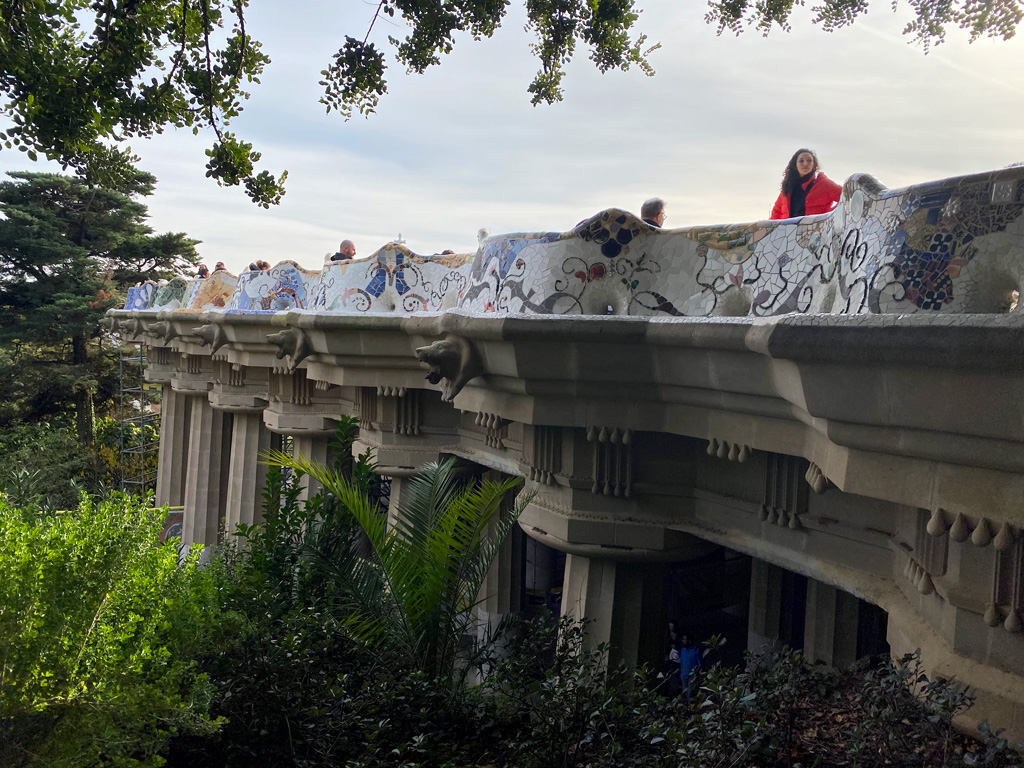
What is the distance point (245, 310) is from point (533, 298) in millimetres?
8416

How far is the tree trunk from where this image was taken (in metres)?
29.3

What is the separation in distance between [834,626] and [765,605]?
41.2 inches

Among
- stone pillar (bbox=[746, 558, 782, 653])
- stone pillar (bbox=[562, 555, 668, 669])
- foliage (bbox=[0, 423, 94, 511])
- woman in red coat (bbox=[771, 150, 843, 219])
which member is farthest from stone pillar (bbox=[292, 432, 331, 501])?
foliage (bbox=[0, 423, 94, 511])

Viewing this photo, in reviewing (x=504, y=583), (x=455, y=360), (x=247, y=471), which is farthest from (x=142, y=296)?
(x=455, y=360)

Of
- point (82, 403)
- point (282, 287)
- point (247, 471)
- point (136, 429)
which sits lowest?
point (136, 429)

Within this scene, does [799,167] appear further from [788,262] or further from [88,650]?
[88,650]

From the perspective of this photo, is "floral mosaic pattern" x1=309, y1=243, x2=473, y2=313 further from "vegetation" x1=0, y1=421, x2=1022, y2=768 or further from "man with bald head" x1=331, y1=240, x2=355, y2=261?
"vegetation" x1=0, y1=421, x2=1022, y2=768

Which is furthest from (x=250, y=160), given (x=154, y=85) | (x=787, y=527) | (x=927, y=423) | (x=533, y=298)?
(x=927, y=423)

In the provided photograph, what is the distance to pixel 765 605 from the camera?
8.79 meters

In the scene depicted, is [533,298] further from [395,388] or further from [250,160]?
[395,388]

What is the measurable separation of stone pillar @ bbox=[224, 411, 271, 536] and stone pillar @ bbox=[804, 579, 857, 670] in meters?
8.63

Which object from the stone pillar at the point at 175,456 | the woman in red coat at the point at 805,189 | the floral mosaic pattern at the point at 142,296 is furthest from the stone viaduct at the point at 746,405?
the floral mosaic pattern at the point at 142,296

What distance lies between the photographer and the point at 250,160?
586 centimetres

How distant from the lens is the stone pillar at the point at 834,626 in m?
7.73
